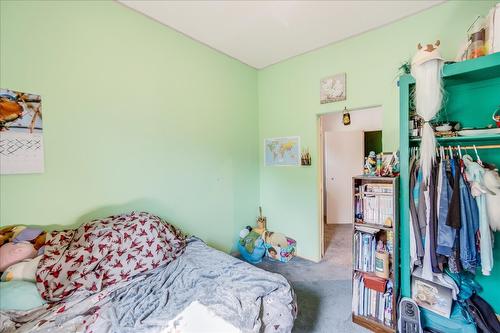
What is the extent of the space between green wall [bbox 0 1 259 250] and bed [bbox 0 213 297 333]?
392 mm

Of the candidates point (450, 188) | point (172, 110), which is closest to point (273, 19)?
A: point (172, 110)

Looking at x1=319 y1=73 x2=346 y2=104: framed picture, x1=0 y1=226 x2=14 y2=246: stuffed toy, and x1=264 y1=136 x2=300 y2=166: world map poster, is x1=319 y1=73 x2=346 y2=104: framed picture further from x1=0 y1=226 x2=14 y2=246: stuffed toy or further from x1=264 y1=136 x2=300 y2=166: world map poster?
x1=0 y1=226 x2=14 y2=246: stuffed toy

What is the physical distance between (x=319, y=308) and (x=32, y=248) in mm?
2287

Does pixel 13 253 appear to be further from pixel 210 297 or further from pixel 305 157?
pixel 305 157

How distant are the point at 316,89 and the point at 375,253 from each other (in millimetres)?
1989

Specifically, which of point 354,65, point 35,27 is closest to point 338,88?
point 354,65

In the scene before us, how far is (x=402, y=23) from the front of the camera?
2.07 metres

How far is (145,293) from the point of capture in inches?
51.1

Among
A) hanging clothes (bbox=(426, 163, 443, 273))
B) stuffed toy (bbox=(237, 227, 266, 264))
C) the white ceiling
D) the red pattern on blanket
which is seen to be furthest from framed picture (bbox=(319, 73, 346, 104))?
the red pattern on blanket

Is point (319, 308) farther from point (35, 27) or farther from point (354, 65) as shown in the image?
point (35, 27)

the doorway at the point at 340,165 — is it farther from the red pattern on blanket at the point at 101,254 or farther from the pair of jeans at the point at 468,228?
the red pattern on blanket at the point at 101,254

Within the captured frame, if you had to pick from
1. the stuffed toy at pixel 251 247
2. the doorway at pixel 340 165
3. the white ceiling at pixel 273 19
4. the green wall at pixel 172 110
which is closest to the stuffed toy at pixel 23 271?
the green wall at pixel 172 110

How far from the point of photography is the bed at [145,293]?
41.6 inches

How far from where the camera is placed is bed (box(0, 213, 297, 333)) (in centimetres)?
106
